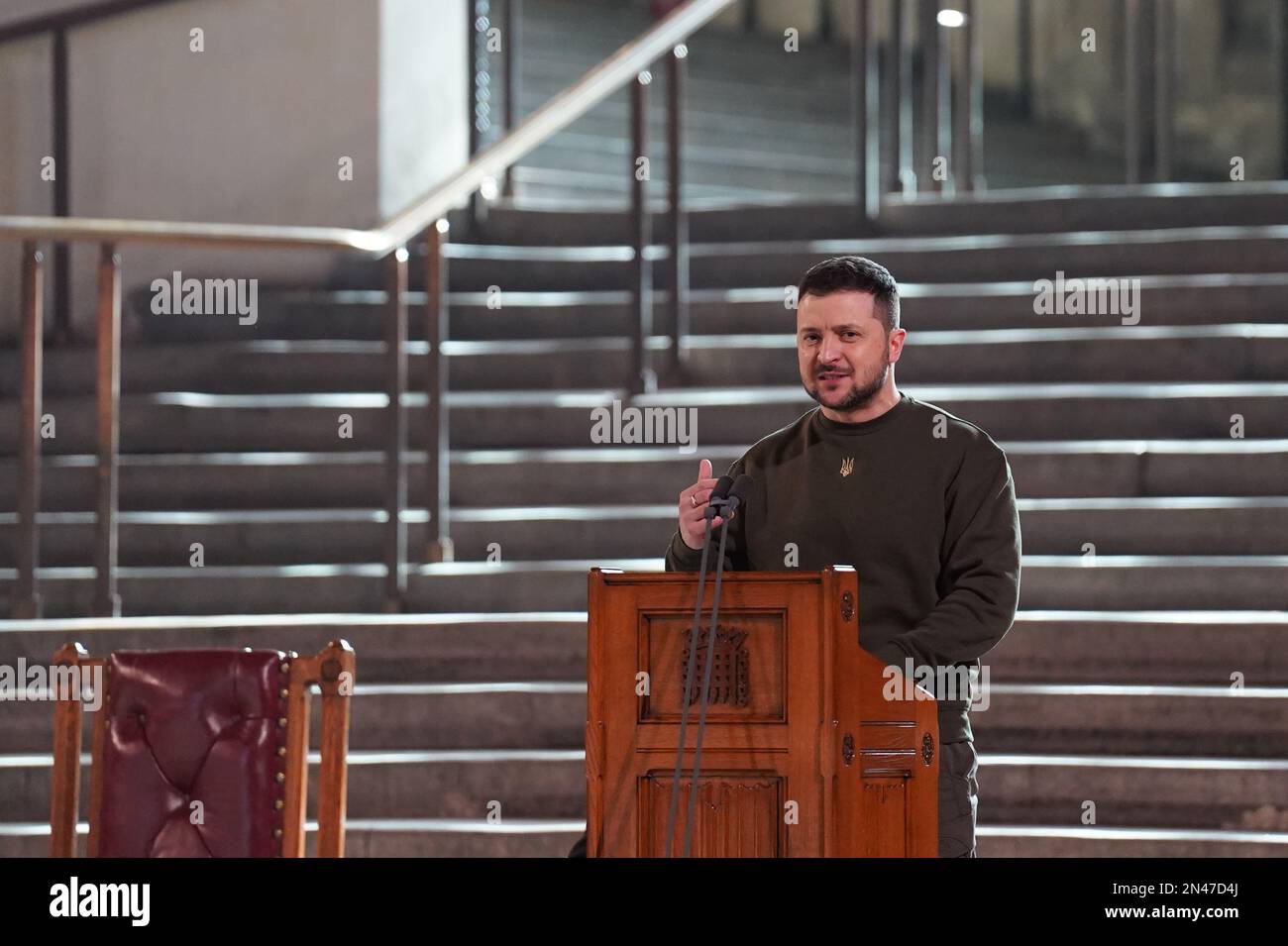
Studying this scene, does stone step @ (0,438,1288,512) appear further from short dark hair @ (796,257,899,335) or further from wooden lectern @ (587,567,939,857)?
wooden lectern @ (587,567,939,857)

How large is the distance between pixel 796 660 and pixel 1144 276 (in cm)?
375

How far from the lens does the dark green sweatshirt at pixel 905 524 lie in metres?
2.77

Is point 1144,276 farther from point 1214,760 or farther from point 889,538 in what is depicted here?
point 889,538

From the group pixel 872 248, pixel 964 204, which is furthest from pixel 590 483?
pixel 964 204

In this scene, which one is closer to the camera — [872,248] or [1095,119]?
[872,248]

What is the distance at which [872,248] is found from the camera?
600 cm

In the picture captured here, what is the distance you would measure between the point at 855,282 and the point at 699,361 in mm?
2854

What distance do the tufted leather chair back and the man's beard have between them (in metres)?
0.91

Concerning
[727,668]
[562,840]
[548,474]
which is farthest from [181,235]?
[727,668]

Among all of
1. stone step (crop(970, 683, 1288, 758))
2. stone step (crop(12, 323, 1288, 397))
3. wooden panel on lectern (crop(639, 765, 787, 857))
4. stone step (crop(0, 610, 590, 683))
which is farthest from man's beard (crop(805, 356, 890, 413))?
stone step (crop(12, 323, 1288, 397))

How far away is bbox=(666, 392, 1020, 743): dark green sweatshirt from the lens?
2.77m
